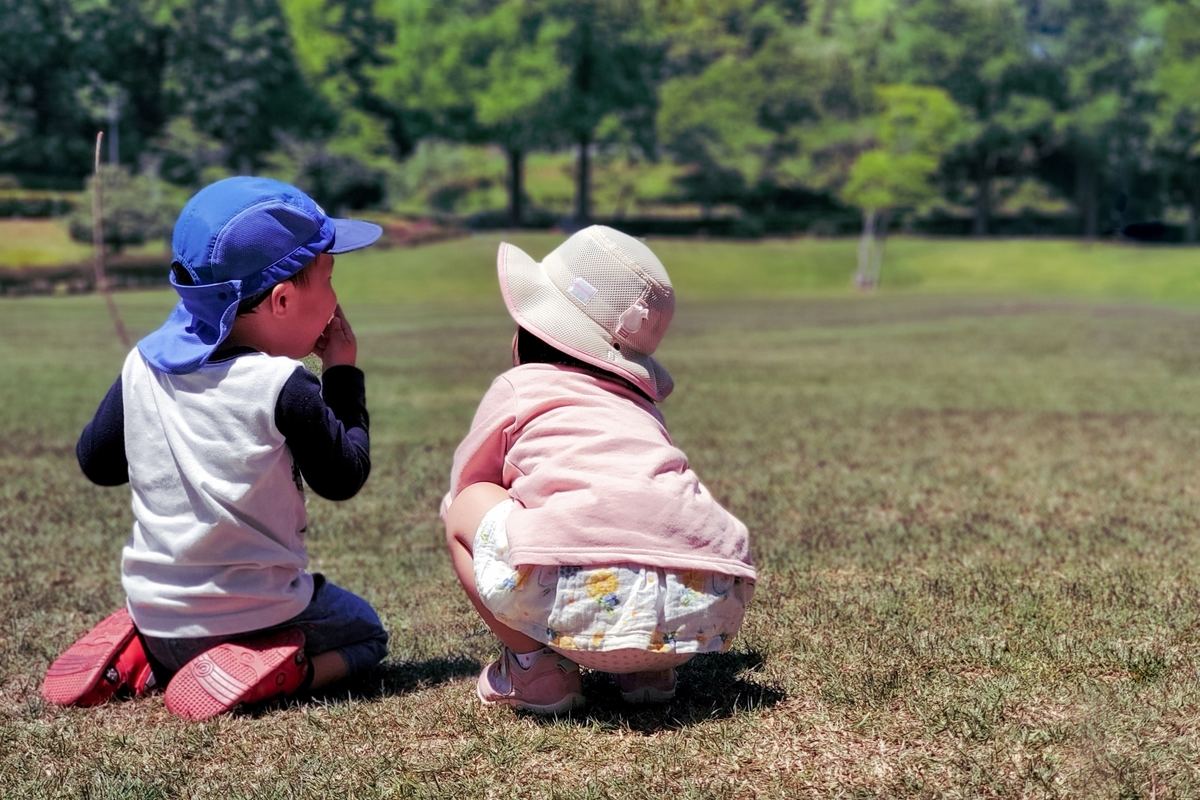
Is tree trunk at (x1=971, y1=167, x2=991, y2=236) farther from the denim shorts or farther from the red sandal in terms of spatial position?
the red sandal

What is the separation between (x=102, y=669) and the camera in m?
3.74

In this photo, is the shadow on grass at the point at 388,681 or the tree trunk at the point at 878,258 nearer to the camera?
the shadow on grass at the point at 388,681

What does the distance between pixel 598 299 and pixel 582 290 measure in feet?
0.16

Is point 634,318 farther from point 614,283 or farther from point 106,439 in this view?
point 106,439

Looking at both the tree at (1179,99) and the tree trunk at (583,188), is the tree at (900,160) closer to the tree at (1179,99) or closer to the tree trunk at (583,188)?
the tree at (1179,99)

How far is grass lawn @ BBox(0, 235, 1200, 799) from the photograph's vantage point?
10.1 feet

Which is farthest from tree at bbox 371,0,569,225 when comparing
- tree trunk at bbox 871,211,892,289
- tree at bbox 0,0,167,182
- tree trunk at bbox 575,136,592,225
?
tree trunk at bbox 871,211,892,289

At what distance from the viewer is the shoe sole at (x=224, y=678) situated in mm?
3586

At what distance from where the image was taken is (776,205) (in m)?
73.4

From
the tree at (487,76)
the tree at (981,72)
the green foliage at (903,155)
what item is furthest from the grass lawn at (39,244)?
the tree at (981,72)

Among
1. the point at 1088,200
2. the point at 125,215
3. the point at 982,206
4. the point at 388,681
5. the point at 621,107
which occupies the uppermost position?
the point at 621,107

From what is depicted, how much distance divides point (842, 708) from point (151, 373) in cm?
206

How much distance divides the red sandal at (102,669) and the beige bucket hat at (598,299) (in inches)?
58.8

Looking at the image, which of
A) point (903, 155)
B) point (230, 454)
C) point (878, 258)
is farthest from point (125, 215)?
point (230, 454)
